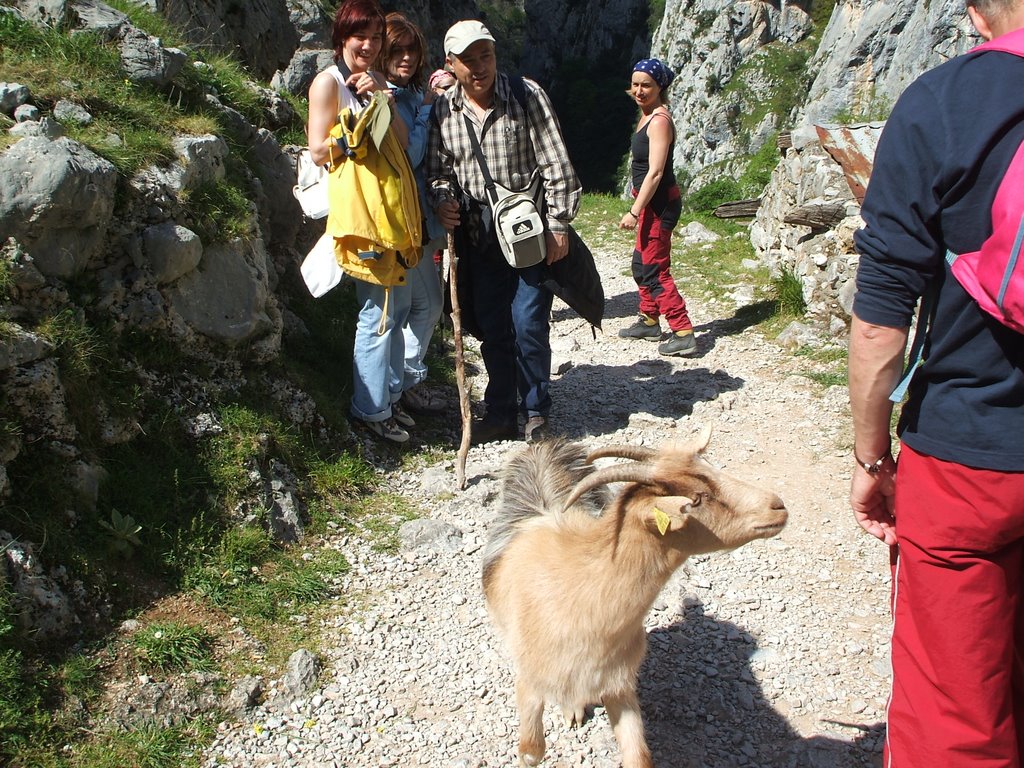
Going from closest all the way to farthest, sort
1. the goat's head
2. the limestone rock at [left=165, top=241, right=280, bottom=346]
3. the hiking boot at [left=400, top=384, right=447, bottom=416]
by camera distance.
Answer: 1. the goat's head
2. the limestone rock at [left=165, top=241, right=280, bottom=346]
3. the hiking boot at [left=400, top=384, right=447, bottom=416]

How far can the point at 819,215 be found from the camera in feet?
27.2

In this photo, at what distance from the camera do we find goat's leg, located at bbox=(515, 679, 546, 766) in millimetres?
3320

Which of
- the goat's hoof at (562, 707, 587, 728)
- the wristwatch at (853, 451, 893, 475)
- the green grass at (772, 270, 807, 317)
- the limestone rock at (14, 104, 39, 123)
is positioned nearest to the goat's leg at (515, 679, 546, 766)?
the goat's hoof at (562, 707, 587, 728)

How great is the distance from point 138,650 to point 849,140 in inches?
314

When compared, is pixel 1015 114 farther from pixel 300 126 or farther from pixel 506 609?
pixel 300 126

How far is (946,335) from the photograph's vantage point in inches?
78.6

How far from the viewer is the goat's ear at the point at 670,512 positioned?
2771 mm

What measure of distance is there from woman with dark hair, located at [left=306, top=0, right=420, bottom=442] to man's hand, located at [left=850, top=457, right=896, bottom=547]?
3.25 m

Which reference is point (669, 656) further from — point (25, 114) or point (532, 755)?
point (25, 114)

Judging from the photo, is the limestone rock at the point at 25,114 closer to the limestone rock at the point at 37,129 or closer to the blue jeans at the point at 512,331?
the limestone rock at the point at 37,129

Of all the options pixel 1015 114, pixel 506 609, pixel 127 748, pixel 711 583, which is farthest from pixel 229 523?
pixel 1015 114

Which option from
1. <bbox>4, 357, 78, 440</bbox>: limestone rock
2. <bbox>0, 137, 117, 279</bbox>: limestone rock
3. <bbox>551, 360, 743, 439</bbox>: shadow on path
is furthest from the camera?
<bbox>551, 360, 743, 439</bbox>: shadow on path

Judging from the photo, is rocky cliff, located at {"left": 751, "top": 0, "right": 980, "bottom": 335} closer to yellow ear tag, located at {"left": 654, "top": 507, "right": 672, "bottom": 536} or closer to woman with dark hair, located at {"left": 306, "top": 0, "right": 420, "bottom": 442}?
woman with dark hair, located at {"left": 306, "top": 0, "right": 420, "bottom": 442}

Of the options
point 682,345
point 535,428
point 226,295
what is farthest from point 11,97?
point 682,345
